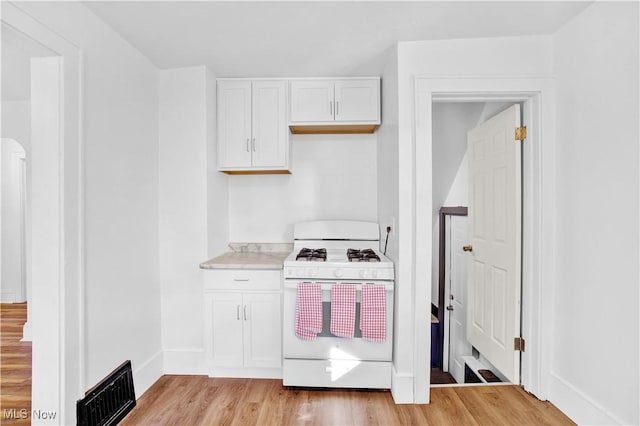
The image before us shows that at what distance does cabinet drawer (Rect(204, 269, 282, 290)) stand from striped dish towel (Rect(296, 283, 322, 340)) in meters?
0.31

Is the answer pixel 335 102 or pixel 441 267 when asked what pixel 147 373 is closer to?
pixel 335 102

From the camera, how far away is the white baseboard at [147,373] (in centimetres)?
236

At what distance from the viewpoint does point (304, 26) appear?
2.07 meters

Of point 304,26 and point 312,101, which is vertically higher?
point 304,26

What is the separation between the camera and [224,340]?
8.52ft

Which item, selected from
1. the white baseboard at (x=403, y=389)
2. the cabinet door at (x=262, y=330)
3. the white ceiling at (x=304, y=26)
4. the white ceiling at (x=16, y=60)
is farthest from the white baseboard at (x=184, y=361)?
the white ceiling at (x=304, y=26)

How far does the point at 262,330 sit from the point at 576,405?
2.07 meters

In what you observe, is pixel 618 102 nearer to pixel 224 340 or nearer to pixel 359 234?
pixel 359 234

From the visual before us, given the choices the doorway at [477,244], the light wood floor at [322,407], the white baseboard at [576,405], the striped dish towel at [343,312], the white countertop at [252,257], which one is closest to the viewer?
the white baseboard at [576,405]

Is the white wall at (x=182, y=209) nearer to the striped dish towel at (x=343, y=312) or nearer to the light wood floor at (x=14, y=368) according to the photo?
the light wood floor at (x=14, y=368)

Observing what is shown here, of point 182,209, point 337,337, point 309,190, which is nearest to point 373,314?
point 337,337

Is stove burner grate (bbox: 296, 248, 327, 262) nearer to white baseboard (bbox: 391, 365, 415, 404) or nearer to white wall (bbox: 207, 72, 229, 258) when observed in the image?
white wall (bbox: 207, 72, 229, 258)

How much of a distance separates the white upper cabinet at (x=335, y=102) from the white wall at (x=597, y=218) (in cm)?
130

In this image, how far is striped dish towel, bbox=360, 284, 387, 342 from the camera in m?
2.32
